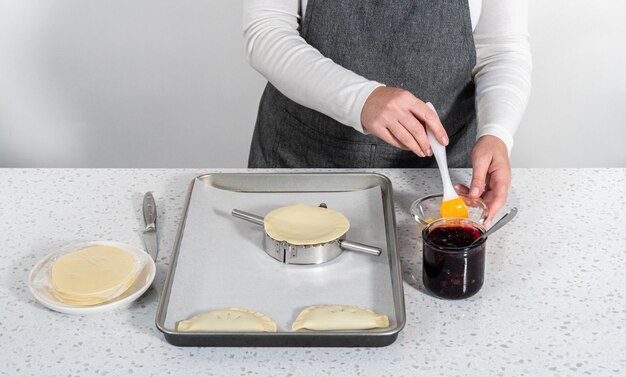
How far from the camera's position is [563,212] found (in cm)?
139

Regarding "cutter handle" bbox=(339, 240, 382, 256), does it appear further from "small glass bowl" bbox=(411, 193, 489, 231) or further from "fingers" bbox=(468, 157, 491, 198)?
"fingers" bbox=(468, 157, 491, 198)

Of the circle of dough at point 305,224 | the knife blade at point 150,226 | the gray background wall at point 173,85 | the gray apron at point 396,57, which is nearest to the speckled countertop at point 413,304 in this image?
the knife blade at point 150,226

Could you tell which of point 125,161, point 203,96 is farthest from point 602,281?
point 125,161

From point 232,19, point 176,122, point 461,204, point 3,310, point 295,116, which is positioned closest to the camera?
point 3,310

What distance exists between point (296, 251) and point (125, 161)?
1.79 m

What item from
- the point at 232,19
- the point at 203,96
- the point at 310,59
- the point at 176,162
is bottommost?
the point at 176,162

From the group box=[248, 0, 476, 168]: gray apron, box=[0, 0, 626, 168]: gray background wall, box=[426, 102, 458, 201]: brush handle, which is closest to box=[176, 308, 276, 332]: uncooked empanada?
box=[426, 102, 458, 201]: brush handle

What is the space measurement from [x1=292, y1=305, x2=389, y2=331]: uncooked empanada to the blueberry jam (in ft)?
0.36

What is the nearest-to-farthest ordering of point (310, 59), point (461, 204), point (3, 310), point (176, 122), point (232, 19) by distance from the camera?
point (3, 310), point (461, 204), point (310, 59), point (232, 19), point (176, 122)

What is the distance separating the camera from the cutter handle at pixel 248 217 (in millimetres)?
1304

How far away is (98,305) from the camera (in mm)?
1138

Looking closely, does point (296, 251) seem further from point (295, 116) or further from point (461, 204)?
point (295, 116)

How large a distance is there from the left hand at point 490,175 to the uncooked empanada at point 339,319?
34 centimetres

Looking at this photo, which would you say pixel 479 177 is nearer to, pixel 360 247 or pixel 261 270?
pixel 360 247
